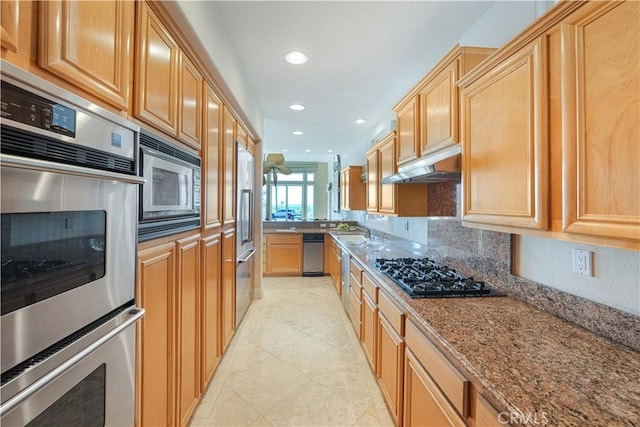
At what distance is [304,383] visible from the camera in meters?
2.26

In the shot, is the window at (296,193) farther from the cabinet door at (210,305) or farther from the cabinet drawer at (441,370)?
the cabinet drawer at (441,370)

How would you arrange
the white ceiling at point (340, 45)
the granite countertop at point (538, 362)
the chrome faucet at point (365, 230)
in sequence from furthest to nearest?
the chrome faucet at point (365, 230) → the white ceiling at point (340, 45) → the granite countertop at point (538, 362)

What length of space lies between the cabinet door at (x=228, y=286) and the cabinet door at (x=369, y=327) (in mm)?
1230

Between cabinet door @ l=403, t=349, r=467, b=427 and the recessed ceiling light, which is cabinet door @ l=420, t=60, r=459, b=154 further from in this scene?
cabinet door @ l=403, t=349, r=467, b=427

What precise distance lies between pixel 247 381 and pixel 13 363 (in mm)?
1897

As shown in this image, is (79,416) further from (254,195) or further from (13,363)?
(254,195)

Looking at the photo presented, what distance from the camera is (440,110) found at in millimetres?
1849

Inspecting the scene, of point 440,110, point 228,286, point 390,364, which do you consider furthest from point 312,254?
point 440,110

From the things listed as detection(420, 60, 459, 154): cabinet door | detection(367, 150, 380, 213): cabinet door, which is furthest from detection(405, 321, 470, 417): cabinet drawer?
detection(367, 150, 380, 213): cabinet door

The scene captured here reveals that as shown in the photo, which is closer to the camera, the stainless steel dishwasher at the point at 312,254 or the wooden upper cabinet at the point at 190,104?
the wooden upper cabinet at the point at 190,104

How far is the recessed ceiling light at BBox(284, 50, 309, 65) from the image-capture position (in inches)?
97.3

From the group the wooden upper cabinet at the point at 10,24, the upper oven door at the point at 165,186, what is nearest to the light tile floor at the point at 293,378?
the upper oven door at the point at 165,186

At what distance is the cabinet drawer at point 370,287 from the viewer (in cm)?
217

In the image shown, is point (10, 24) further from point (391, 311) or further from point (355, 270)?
point (355, 270)
